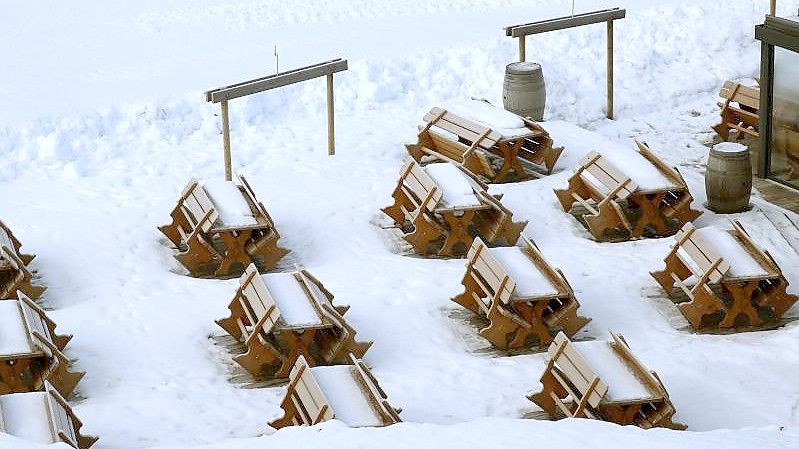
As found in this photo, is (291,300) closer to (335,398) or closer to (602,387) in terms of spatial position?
(335,398)

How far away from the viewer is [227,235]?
14.3m

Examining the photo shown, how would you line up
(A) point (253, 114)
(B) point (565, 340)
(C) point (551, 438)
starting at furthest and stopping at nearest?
(A) point (253, 114) → (B) point (565, 340) → (C) point (551, 438)

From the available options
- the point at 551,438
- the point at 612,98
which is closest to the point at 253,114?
the point at 612,98

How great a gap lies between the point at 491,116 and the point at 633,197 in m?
2.37

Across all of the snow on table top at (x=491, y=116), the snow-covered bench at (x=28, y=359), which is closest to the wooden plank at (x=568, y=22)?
the snow on table top at (x=491, y=116)

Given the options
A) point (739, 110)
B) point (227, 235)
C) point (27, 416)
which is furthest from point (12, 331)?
point (739, 110)

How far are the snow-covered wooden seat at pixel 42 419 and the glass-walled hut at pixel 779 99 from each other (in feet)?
28.2

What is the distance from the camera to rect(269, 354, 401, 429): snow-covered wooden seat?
10.9 meters

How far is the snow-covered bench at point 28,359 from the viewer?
11898 millimetres

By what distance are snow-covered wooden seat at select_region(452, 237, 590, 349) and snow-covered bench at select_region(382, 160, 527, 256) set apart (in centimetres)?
132

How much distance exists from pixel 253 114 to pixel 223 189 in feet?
10.8

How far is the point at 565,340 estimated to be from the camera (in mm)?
11797

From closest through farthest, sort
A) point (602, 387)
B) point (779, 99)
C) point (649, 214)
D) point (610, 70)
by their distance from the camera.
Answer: point (602, 387) < point (649, 214) < point (779, 99) < point (610, 70)

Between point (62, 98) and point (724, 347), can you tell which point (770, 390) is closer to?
point (724, 347)
